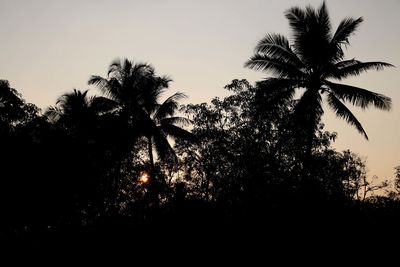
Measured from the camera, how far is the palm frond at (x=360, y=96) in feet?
49.2

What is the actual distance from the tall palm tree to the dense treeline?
0.04 m

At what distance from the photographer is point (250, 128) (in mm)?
23062

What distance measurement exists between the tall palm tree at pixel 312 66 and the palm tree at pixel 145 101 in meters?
8.72

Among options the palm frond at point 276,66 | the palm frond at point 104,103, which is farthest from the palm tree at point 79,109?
the palm frond at point 276,66

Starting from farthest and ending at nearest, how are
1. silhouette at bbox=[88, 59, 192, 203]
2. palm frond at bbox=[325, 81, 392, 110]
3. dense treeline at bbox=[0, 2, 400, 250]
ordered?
silhouette at bbox=[88, 59, 192, 203] < palm frond at bbox=[325, 81, 392, 110] < dense treeline at bbox=[0, 2, 400, 250]

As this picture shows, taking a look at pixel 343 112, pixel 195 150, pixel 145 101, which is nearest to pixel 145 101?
pixel 145 101

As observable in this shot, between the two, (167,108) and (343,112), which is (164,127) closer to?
(167,108)

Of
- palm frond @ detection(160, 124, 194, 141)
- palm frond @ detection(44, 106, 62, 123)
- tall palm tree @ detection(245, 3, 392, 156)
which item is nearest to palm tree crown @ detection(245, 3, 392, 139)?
tall palm tree @ detection(245, 3, 392, 156)

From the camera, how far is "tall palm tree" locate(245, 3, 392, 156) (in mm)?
15664

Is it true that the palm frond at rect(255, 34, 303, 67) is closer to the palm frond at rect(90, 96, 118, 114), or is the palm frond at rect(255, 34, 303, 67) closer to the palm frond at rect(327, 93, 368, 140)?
the palm frond at rect(327, 93, 368, 140)

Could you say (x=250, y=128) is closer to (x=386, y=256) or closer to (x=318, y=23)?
(x=318, y=23)

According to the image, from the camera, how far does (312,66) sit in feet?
53.4

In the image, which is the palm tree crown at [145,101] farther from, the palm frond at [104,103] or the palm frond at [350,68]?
the palm frond at [350,68]

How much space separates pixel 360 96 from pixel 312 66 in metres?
2.41
